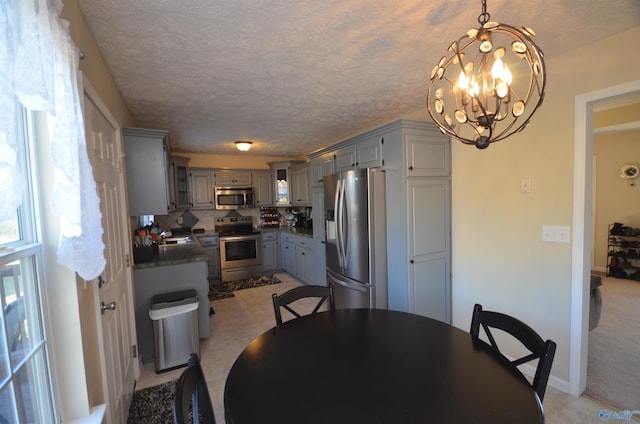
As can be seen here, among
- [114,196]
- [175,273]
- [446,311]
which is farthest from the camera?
[446,311]

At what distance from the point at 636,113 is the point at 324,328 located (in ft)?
13.9

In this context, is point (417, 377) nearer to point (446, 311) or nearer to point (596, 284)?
point (446, 311)

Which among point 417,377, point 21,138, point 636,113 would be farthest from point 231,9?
point 636,113

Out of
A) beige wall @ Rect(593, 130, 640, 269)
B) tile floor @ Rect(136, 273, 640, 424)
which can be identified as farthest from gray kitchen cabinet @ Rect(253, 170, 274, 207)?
beige wall @ Rect(593, 130, 640, 269)

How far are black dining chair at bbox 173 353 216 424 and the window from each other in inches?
19.4

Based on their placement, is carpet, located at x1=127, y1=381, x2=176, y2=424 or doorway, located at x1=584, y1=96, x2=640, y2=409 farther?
doorway, located at x1=584, y1=96, x2=640, y2=409

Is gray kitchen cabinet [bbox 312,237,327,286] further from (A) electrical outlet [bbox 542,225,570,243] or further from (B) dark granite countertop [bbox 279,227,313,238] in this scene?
(A) electrical outlet [bbox 542,225,570,243]

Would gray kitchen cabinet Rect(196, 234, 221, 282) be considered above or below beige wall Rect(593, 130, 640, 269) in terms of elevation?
below

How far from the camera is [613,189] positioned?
489 centimetres

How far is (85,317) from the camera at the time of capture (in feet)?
4.14

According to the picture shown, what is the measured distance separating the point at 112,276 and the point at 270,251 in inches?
148

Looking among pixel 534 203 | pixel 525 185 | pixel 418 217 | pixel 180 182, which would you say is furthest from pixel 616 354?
pixel 180 182

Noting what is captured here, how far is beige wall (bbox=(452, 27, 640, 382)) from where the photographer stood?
1.88 metres

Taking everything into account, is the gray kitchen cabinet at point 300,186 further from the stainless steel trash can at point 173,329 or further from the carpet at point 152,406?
the carpet at point 152,406
